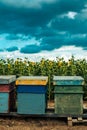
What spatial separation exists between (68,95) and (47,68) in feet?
19.2

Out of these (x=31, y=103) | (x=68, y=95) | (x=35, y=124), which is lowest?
(x=35, y=124)

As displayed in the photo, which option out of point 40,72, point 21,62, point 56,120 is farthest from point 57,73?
point 56,120

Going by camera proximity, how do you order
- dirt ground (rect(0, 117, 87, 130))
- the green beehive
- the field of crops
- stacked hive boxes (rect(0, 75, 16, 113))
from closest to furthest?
dirt ground (rect(0, 117, 87, 130))
the green beehive
stacked hive boxes (rect(0, 75, 16, 113))
the field of crops

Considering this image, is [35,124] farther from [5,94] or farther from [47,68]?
[47,68]

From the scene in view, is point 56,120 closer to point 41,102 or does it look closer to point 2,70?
point 41,102

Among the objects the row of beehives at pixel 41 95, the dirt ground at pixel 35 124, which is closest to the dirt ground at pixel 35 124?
the dirt ground at pixel 35 124

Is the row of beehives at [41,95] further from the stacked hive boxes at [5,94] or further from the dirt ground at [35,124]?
the dirt ground at [35,124]

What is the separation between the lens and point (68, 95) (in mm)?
9539

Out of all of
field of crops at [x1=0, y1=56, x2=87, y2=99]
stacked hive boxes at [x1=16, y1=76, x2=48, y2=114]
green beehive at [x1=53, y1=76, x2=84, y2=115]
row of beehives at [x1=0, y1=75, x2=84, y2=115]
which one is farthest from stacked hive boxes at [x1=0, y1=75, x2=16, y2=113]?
field of crops at [x1=0, y1=56, x2=87, y2=99]

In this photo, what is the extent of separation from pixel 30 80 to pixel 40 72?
5849mm

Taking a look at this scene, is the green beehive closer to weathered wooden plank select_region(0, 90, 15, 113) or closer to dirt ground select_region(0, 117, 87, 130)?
dirt ground select_region(0, 117, 87, 130)

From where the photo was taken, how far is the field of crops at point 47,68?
15344 millimetres

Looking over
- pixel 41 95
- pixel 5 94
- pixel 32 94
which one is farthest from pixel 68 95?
pixel 5 94

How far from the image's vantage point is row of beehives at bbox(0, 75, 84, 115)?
31.1 feet
